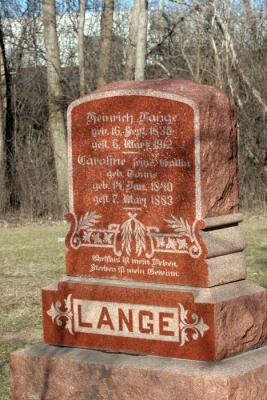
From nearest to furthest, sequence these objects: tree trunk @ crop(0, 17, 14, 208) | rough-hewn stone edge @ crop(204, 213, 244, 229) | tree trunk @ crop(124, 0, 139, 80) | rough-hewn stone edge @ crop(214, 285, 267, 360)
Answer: rough-hewn stone edge @ crop(214, 285, 267, 360) → rough-hewn stone edge @ crop(204, 213, 244, 229) → tree trunk @ crop(0, 17, 14, 208) → tree trunk @ crop(124, 0, 139, 80)

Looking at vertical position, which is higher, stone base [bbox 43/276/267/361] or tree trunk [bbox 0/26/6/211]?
tree trunk [bbox 0/26/6/211]

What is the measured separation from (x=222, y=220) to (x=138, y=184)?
546 mm

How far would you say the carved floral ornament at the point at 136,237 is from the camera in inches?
144

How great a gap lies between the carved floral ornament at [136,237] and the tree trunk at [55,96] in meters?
9.62

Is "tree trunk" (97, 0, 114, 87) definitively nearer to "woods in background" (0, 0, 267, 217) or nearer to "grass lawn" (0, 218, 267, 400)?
"woods in background" (0, 0, 267, 217)

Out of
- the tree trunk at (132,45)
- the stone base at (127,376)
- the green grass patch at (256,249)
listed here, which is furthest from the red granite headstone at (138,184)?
the tree trunk at (132,45)

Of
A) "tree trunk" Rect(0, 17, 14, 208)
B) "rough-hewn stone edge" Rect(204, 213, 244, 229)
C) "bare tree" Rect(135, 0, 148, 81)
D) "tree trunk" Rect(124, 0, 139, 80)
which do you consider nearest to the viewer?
"rough-hewn stone edge" Rect(204, 213, 244, 229)

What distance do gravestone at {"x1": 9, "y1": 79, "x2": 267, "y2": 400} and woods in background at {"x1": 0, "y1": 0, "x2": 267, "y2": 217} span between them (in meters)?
9.39

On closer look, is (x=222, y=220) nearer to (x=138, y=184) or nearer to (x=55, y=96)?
(x=138, y=184)

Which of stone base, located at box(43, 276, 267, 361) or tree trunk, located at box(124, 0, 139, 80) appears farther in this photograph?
tree trunk, located at box(124, 0, 139, 80)

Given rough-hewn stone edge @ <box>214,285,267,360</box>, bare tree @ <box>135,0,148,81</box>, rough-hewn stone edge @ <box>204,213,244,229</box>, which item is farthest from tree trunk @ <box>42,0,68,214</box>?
rough-hewn stone edge @ <box>214,285,267,360</box>

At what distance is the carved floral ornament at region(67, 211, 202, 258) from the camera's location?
3.66 metres

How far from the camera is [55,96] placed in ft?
46.6

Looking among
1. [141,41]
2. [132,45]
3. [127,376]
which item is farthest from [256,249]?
[132,45]
